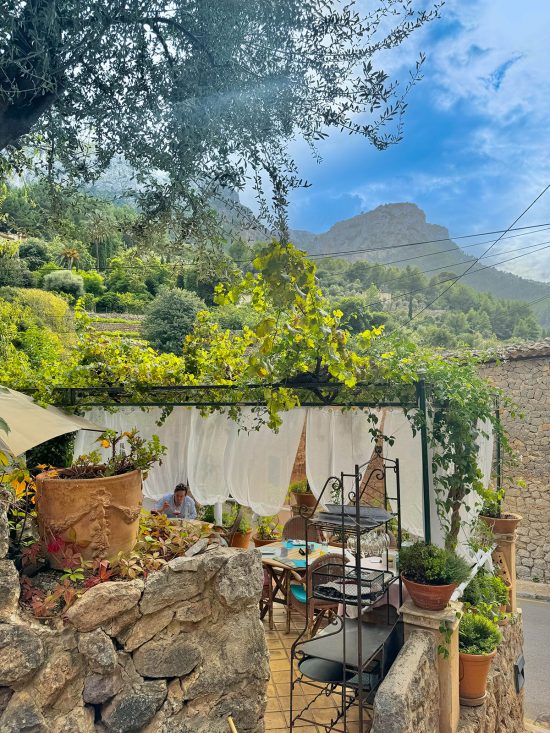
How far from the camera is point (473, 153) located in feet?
130

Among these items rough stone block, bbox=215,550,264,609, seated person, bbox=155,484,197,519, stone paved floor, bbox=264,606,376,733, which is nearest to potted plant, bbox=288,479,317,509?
seated person, bbox=155,484,197,519

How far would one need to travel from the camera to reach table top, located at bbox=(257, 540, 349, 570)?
15.7 feet

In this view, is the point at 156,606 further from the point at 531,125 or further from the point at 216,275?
the point at 531,125

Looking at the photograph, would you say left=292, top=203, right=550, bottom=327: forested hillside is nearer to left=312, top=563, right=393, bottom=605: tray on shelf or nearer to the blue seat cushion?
the blue seat cushion

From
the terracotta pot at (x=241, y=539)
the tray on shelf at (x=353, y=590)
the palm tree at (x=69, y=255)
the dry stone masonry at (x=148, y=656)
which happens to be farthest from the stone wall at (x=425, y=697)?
the terracotta pot at (x=241, y=539)

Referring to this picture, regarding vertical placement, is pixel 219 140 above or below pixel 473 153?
below

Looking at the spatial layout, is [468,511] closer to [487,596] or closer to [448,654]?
[448,654]

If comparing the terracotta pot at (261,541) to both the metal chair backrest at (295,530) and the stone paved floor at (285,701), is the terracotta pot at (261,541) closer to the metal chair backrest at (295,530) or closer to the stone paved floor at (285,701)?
the metal chair backrest at (295,530)

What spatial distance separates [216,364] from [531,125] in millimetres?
34508

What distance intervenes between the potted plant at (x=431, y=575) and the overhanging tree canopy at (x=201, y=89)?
2.51 m

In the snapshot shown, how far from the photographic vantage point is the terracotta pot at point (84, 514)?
260 centimetres

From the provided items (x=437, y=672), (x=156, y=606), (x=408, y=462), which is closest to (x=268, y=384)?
(x=408, y=462)

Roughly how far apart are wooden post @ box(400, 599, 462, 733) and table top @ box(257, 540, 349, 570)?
1.26 meters

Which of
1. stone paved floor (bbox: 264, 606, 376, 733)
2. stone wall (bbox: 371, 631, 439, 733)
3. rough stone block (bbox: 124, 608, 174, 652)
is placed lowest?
stone paved floor (bbox: 264, 606, 376, 733)
